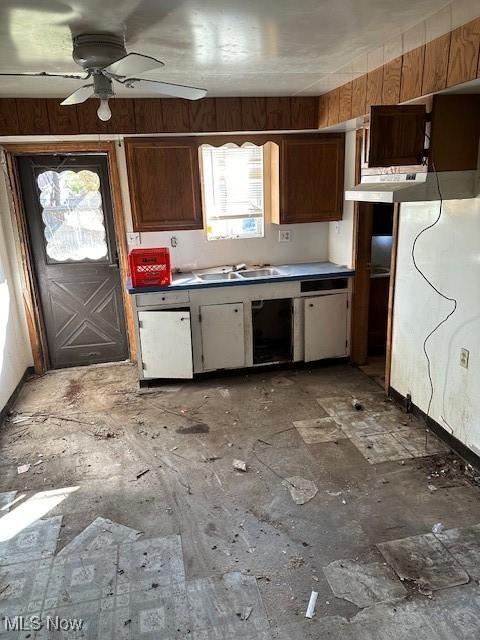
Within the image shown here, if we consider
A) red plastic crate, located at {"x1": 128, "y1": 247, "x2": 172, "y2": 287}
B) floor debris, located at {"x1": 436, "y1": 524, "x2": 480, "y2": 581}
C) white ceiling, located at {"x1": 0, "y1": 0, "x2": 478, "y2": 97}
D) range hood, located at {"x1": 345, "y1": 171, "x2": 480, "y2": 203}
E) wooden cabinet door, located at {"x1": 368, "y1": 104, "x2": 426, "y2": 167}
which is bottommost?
floor debris, located at {"x1": 436, "y1": 524, "x2": 480, "y2": 581}

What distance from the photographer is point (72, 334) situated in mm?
4473

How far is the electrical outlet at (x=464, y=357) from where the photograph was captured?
2.67 metres

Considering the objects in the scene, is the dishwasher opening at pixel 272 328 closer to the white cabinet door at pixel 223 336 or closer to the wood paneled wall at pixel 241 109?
the white cabinet door at pixel 223 336

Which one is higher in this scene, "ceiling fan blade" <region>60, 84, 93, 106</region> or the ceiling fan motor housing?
the ceiling fan motor housing

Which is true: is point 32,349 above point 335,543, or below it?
above

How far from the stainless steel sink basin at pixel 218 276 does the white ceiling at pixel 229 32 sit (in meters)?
1.67

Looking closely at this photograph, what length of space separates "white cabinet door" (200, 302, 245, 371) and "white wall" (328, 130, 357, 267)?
3.79 ft

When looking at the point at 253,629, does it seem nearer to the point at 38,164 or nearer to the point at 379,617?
the point at 379,617

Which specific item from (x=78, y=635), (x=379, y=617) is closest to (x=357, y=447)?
(x=379, y=617)

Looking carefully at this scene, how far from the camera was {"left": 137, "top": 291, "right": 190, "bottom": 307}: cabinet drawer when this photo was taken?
12.2 ft

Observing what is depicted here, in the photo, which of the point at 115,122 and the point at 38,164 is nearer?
the point at 115,122

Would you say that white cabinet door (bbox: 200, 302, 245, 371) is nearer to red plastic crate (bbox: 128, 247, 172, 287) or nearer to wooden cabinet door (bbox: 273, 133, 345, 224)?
red plastic crate (bbox: 128, 247, 172, 287)

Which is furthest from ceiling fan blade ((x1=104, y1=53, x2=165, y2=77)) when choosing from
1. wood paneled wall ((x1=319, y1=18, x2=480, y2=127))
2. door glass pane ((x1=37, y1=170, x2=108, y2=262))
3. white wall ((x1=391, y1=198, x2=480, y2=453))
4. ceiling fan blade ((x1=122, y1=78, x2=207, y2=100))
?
door glass pane ((x1=37, y1=170, x2=108, y2=262))

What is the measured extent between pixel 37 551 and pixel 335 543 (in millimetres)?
1464
